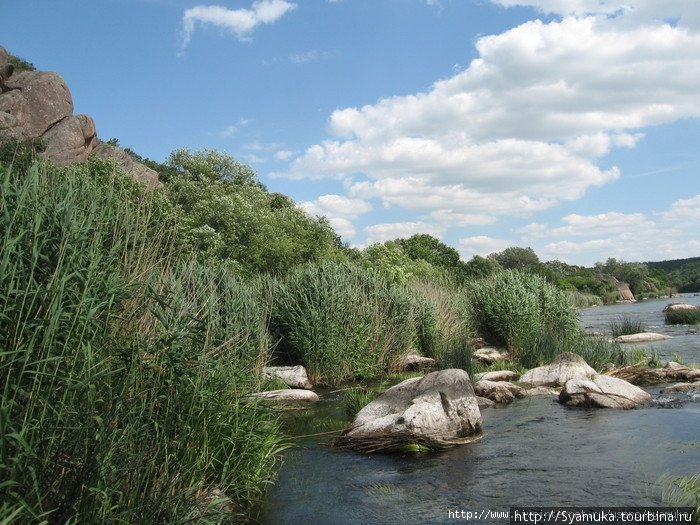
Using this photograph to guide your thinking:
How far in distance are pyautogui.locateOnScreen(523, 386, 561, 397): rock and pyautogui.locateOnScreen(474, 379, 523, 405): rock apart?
0.20 metres

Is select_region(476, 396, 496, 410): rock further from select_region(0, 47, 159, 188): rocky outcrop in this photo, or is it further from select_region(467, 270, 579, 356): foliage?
select_region(0, 47, 159, 188): rocky outcrop

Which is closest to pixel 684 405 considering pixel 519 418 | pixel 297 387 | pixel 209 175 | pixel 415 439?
pixel 519 418

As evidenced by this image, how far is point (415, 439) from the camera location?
9.88 metres

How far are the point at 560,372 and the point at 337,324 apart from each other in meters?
5.93

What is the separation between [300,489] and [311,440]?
2.66 metres

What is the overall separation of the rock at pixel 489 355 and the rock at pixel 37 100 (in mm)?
39108

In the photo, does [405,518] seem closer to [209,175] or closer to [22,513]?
[22,513]

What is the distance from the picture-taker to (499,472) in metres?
8.56

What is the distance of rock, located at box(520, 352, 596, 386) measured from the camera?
1538cm

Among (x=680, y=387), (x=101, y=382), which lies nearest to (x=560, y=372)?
(x=680, y=387)

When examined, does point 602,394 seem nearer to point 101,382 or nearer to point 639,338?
point 101,382

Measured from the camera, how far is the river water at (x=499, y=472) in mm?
7258

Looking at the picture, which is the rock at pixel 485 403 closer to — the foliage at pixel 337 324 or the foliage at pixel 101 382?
the foliage at pixel 337 324

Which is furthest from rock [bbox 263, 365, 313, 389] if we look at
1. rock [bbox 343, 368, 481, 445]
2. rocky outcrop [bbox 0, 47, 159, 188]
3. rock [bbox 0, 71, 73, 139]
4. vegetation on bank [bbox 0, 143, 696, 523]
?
rock [bbox 0, 71, 73, 139]
